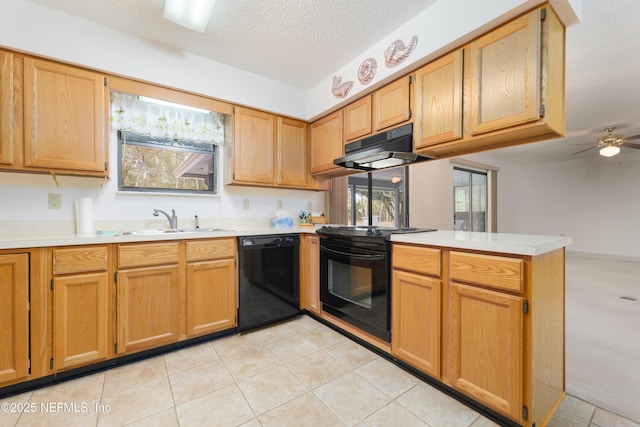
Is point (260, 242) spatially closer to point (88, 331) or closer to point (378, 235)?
point (378, 235)

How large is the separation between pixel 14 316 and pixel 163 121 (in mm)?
1739

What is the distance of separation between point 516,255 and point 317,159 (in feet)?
7.28

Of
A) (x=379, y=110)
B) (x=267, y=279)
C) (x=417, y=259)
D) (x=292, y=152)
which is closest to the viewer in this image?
(x=417, y=259)

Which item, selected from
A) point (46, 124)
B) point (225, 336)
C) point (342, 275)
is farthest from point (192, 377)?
point (46, 124)

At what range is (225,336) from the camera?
2.34m

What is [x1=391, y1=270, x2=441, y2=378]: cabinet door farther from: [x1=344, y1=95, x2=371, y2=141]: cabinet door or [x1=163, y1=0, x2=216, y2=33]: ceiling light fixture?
[x1=163, y1=0, x2=216, y2=33]: ceiling light fixture

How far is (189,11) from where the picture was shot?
177cm

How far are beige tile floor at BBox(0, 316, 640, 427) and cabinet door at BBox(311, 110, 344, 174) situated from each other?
1.87m

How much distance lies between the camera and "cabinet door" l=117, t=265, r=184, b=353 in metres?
1.86

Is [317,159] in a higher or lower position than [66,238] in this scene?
higher

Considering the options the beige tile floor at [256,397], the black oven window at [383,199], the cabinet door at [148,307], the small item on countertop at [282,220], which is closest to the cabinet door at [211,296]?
the cabinet door at [148,307]

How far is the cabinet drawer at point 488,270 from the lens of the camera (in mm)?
1245

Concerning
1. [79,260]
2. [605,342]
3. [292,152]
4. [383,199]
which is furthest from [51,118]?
[605,342]

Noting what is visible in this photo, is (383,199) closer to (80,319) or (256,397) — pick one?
(256,397)
